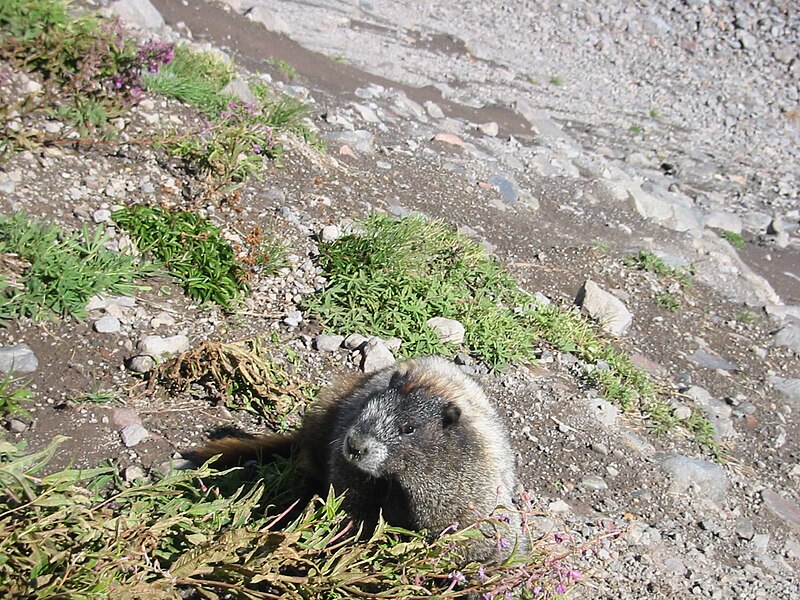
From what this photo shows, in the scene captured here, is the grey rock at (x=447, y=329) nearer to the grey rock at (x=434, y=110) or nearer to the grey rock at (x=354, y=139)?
Answer: the grey rock at (x=354, y=139)

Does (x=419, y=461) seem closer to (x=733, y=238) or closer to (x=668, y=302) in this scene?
(x=668, y=302)

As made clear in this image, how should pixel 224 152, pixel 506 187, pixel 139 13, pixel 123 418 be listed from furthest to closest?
pixel 506 187 < pixel 139 13 < pixel 224 152 < pixel 123 418

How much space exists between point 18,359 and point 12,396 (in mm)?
649

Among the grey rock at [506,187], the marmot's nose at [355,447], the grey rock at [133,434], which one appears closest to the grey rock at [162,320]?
the grey rock at [133,434]

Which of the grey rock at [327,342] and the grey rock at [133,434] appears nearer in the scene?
the grey rock at [133,434]

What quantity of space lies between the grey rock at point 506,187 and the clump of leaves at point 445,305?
78.9 inches

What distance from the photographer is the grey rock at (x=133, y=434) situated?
166 inches

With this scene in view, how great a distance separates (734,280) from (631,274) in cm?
175

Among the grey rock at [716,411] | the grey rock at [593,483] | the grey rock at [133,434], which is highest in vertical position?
the grey rock at [133,434]

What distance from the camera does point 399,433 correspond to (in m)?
3.83

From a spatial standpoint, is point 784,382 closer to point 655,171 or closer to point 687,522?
point 687,522

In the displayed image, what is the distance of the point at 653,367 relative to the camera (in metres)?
7.07

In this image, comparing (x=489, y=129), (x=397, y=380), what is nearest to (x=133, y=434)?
(x=397, y=380)

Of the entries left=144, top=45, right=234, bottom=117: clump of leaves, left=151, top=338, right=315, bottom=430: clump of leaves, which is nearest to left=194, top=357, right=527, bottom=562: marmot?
left=151, top=338, right=315, bottom=430: clump of leaves
